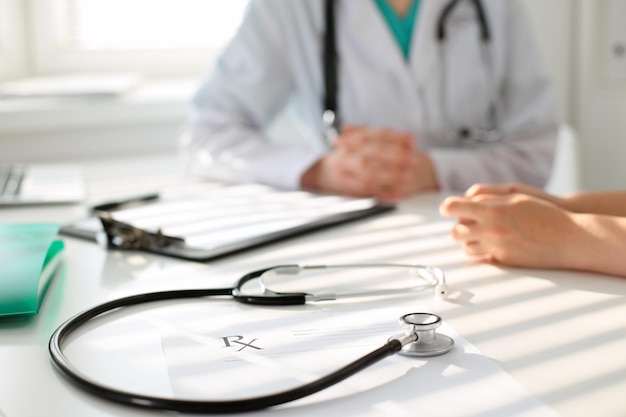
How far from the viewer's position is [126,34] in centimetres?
235

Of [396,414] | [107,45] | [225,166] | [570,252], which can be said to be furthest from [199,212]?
[107,45]

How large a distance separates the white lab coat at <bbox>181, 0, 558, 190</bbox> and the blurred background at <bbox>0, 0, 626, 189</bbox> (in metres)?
0.41

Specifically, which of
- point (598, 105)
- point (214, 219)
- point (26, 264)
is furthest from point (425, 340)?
point (598, 105)

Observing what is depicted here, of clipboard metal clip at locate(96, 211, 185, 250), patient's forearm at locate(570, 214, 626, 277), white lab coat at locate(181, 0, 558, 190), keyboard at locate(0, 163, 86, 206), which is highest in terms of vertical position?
white lab coat at locate(181, 0, 558, 190)

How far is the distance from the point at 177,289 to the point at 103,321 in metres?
0.09

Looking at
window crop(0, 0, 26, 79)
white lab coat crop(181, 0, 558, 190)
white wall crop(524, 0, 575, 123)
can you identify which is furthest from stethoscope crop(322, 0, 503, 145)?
window crop(0, 0, 26, 79)

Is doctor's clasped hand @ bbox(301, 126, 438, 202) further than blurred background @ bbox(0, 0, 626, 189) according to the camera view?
No

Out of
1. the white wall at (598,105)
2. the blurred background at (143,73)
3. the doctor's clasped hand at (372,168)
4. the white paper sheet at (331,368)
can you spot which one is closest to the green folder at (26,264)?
the white paper sheet at (331,368)

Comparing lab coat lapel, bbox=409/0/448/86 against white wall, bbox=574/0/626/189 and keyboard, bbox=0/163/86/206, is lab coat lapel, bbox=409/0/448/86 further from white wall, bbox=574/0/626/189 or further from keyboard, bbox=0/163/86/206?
white wall, bbox=574/0/626/189

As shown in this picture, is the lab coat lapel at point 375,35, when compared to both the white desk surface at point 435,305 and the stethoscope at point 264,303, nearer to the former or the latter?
the white desk surface at point 435,305

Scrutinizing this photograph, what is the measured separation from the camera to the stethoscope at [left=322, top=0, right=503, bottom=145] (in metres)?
1.59

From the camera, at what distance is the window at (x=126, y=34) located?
7.43ft

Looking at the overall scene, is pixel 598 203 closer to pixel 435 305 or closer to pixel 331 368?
pixel 435 305

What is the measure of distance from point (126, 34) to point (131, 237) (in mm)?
1447
